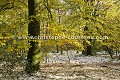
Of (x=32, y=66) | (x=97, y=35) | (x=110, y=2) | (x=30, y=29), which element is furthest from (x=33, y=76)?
(x=110, y=2)

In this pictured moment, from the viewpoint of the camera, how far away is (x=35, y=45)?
14758mm

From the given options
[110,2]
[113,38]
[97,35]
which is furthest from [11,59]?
[110,2]

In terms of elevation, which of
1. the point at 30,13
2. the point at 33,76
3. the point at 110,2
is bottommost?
the point at 33,76

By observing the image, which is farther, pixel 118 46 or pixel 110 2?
pixel 110 2

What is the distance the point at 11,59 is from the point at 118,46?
36.5 feet

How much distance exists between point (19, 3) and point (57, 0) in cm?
231

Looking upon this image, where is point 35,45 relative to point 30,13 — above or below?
below

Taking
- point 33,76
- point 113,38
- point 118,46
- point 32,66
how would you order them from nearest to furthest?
point 33,76 → point 32,66 → point 113,38 → point 118,46

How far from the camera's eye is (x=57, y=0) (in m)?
14.8

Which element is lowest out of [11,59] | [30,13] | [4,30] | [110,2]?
[11,59]

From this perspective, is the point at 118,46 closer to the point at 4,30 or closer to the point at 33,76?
the point at 33,76

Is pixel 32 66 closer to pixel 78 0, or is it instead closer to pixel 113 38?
pixel 78 0

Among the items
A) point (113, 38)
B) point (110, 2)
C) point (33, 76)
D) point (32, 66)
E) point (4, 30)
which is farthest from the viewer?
point (110, 2)

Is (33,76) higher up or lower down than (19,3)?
lower down
